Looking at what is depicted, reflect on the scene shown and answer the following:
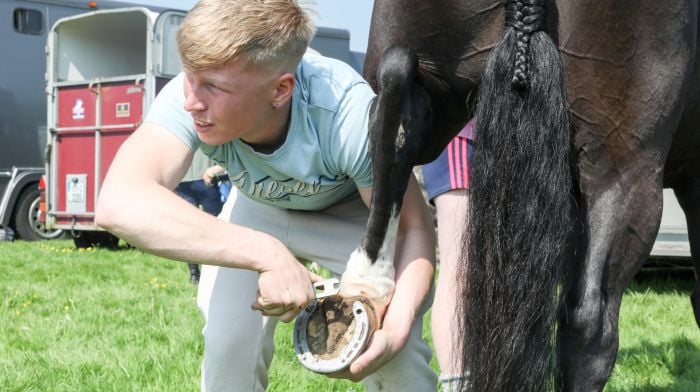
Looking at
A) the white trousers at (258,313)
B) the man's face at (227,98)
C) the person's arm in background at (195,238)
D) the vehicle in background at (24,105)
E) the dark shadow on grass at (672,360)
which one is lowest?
the vehicle in background at (24,105)

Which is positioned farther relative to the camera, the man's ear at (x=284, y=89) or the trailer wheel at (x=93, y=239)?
the trailer wheel at (x=93, y=239)

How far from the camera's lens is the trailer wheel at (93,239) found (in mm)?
10570

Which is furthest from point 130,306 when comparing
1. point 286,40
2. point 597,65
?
point 597,65

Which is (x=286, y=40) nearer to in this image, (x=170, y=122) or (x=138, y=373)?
(x=170, y=122)

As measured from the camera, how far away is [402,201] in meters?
2.14

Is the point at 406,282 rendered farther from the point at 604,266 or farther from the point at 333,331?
the point at 604,266

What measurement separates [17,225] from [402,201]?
396 inches

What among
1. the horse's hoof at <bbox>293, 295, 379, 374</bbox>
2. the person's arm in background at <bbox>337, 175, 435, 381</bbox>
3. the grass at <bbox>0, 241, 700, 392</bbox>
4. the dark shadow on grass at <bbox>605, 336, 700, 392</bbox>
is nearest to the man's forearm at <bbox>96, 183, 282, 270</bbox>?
the horse's hoof at <bbox>293, 295, 379, 374</bbox>

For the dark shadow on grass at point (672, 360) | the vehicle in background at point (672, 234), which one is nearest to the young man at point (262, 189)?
the dark shadow on grass at point (672, 360)

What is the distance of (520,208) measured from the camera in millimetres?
1938

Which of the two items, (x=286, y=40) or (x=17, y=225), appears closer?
(x=286, y=40)

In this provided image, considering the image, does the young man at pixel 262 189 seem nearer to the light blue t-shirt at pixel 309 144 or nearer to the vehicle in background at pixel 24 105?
the light blue t-shirt at pixel 309 144

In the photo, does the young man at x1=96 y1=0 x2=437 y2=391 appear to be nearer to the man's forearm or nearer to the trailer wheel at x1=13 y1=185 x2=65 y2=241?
the man's forearm

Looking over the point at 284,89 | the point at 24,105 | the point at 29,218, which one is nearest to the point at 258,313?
the point at 284,89
